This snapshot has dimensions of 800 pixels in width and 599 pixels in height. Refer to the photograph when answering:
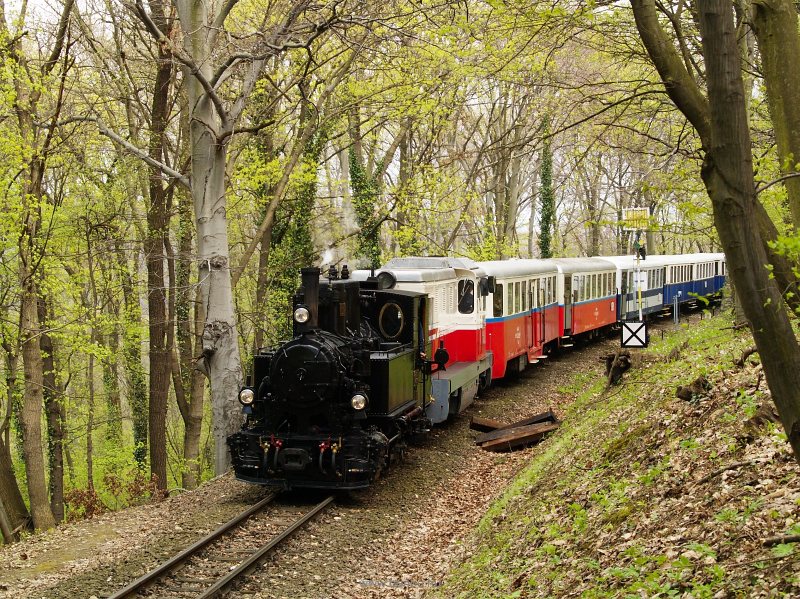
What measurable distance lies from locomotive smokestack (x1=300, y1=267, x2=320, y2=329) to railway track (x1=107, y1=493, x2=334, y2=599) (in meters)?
2.45

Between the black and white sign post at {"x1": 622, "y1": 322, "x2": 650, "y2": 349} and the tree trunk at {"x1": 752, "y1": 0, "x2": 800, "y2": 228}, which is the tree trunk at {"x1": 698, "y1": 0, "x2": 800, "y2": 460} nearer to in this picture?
the tree trunk at {"x1": 752, "y1": 0, "x2": 800, "y2": 228}

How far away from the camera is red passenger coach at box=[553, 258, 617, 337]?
990 inches

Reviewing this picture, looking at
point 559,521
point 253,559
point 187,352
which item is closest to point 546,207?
point 187,352

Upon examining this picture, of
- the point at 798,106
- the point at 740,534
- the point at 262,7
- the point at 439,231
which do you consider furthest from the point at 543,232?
the point at 740,534

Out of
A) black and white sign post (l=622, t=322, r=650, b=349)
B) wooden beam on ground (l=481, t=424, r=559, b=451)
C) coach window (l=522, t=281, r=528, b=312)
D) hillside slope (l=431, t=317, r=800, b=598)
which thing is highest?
coach window (l=522, t=281, r=528, b=312)

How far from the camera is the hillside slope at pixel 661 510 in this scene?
17.8ft

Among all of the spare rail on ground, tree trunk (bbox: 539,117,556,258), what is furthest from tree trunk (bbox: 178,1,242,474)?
tree trunk (bbox: 539,117,556,258)

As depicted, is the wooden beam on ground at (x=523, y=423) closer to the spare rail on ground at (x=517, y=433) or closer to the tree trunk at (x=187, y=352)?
the spare rail on ground at (x=517, y=433)

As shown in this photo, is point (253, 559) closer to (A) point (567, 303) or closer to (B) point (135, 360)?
(B) point (135, 360)

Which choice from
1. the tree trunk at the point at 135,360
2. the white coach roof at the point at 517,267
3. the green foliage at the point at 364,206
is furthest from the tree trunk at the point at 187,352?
the white coach roof at the point at 517,267

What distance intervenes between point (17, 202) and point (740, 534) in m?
15.4

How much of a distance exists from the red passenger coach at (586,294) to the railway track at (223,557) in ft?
51.9

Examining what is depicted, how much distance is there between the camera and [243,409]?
13.6m

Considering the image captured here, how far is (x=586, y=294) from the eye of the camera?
26859mm
